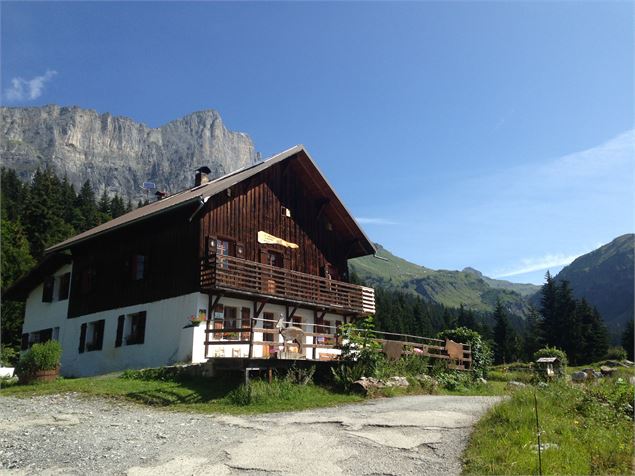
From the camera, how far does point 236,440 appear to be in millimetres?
10727

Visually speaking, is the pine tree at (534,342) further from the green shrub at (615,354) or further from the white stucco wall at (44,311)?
the white stucco wall at (44,311)

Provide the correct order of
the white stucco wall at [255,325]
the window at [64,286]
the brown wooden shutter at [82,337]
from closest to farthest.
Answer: the white stucco wall at [255,325] → the brown wooden shutter at [82,337] → the window at [64,286]

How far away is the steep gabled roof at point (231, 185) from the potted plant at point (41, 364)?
6941 mm

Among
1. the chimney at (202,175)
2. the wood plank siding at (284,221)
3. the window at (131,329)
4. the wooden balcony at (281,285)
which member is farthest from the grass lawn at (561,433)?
the chimney at (202,175)

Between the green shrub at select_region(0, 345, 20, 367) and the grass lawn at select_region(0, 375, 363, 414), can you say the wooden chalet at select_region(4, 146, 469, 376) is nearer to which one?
the grass lawn at select_region(0, 375, 363, 414)

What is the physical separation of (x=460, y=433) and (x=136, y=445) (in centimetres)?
619

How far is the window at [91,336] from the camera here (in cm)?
2770

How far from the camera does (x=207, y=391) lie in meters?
17.2

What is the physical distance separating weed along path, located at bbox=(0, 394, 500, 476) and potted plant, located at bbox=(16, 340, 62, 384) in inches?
228

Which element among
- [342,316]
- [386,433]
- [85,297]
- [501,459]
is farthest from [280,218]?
[501,459]

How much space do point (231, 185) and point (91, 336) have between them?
36.9 ft

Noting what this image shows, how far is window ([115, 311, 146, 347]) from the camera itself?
25203 millimetres

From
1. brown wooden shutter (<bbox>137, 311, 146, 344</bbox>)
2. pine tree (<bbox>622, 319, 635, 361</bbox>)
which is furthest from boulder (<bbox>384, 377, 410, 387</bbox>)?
pine tree (<bbox>622, 319, 635, 361</bbox>)

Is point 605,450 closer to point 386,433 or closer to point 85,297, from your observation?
point 386,433
